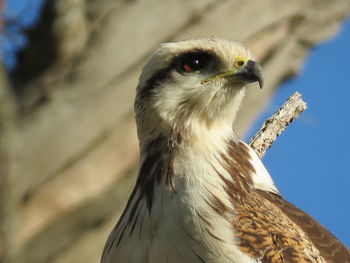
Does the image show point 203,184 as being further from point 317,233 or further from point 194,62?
point 194,62

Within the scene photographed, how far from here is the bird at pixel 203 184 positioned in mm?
4160

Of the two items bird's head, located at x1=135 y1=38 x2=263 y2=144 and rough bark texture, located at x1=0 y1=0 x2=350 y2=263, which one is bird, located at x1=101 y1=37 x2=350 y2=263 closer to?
bird's head, located at x1=135 y1=38 x2=263 y2=144

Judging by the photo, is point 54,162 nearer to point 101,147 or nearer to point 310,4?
point 101,147

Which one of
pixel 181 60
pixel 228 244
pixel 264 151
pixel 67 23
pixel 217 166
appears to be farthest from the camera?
pixel 67 23

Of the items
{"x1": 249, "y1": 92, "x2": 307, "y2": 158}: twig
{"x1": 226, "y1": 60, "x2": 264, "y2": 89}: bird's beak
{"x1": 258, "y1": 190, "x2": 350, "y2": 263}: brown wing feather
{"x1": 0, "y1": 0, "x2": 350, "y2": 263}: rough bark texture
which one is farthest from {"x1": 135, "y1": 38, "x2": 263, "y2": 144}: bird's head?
{"x1": 0, "y1": 0, "x2": 350, "y2": 263}: rough bark texture

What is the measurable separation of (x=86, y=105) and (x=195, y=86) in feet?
15.5

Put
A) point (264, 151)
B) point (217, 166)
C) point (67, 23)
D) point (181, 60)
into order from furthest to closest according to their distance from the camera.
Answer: point (67, 23), point (264, 151), point (181, 60), point (217, 166)

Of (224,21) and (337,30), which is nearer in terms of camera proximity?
(224,21)

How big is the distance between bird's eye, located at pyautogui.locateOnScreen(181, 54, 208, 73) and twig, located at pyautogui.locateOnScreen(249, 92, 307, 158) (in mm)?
622

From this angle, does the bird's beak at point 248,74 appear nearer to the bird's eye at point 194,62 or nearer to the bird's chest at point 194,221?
the bird's eye at point 194,62

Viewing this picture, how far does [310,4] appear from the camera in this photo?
33.8 ft

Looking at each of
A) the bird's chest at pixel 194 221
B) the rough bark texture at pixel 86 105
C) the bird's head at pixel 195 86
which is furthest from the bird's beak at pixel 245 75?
the rough bark texture at pixel 86 105

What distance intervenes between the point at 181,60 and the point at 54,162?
4740 mm

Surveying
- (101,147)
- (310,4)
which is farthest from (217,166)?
(310,4)
